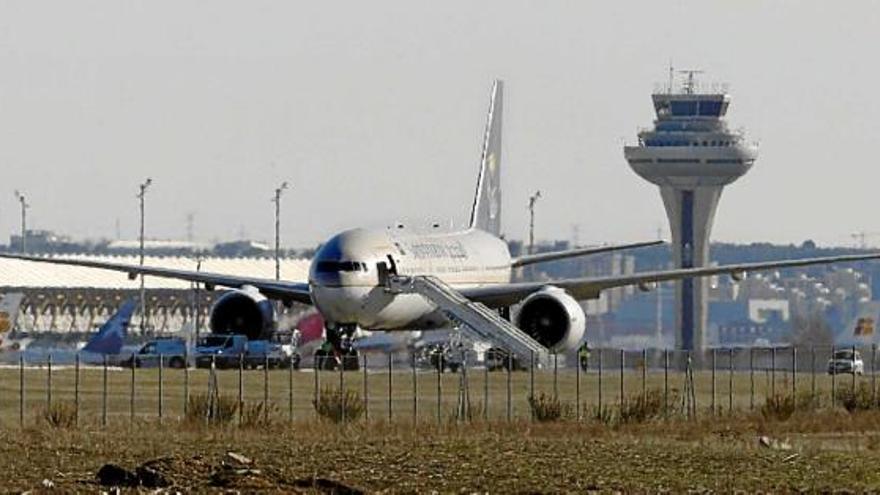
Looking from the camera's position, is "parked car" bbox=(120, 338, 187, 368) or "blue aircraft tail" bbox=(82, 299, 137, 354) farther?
"blue aircraft tail" bbox=(82, 299, 137, 354)

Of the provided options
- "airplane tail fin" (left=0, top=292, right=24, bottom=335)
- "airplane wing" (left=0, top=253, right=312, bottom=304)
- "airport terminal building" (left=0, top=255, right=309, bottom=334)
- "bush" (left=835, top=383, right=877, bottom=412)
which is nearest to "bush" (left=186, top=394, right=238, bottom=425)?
"bush" (left=835, top=383, right=877, bottom=412)

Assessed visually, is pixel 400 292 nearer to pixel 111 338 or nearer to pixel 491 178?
pixel 491 178

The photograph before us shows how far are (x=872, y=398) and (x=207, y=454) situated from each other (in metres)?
24.3

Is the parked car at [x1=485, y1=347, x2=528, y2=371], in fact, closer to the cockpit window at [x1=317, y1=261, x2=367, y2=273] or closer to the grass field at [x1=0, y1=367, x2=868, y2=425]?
the grass field at [x1=0, y1=367, x2=868, y2=425]

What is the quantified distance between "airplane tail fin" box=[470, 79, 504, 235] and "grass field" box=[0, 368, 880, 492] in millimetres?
34365

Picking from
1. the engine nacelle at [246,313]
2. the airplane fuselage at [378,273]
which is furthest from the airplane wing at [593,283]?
the engine nacelle at [246,313]

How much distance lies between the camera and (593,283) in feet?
288

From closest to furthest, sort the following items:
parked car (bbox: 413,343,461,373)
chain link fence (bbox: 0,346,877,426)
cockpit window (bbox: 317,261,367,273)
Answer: chain link fence (bbox: 0,346,877,426) < cockpit window (bbox: 317,261,367,273) < parked car (bbox: 413,343,461,373)

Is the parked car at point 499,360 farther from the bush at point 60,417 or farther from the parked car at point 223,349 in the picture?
the bush at point 60,417

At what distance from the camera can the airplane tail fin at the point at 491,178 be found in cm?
9875

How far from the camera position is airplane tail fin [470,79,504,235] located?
98.8m

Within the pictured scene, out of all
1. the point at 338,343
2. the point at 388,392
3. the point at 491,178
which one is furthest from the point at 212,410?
the point at 491,178

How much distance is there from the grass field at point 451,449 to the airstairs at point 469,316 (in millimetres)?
15258

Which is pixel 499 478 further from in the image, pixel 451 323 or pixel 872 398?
pixel 451 323
